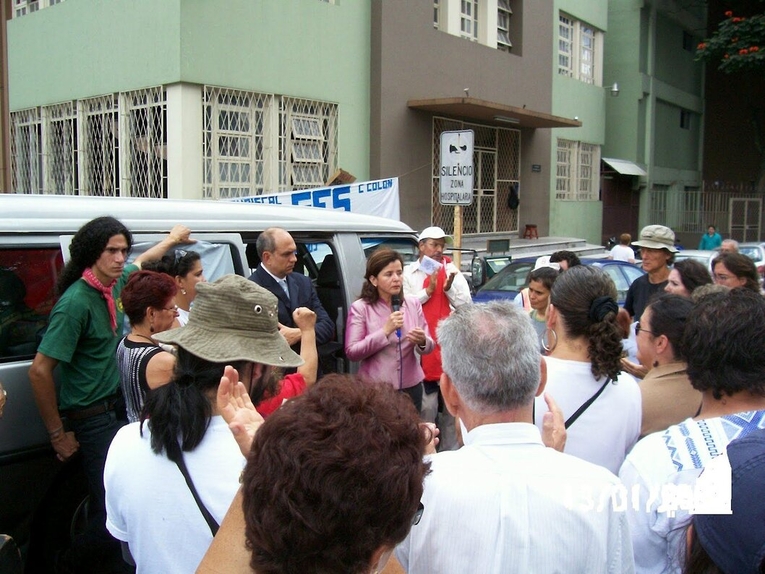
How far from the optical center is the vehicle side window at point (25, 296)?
3414 mm

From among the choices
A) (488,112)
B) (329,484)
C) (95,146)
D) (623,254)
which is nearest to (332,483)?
(329,484)

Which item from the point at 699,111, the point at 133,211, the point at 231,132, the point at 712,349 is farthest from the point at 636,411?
the point at 699,111

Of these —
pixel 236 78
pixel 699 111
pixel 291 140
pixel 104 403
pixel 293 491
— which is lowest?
pixel 104 403

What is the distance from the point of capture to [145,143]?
11508 mm

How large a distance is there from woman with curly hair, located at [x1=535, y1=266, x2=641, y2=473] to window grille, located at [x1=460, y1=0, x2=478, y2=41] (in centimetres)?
1477

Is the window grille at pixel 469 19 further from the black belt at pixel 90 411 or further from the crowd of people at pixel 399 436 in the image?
the black belt at pixel 90 411

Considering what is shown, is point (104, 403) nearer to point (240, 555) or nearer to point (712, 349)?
point (240, 555)

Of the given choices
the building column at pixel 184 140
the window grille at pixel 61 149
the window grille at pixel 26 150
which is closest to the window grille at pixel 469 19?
the building column at pixel 184 140

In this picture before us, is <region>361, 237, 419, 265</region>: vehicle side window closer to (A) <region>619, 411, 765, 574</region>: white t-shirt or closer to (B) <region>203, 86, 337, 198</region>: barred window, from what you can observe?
(A) <region>619, 411, 765, 574</region>: white t-shirt

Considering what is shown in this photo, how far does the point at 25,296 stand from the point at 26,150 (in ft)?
39.9

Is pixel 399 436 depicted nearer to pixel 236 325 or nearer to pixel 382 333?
pixel 236 325

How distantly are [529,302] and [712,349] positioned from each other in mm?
2978

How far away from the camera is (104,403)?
11.3 feet

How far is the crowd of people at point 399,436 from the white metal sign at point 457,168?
456 cm
